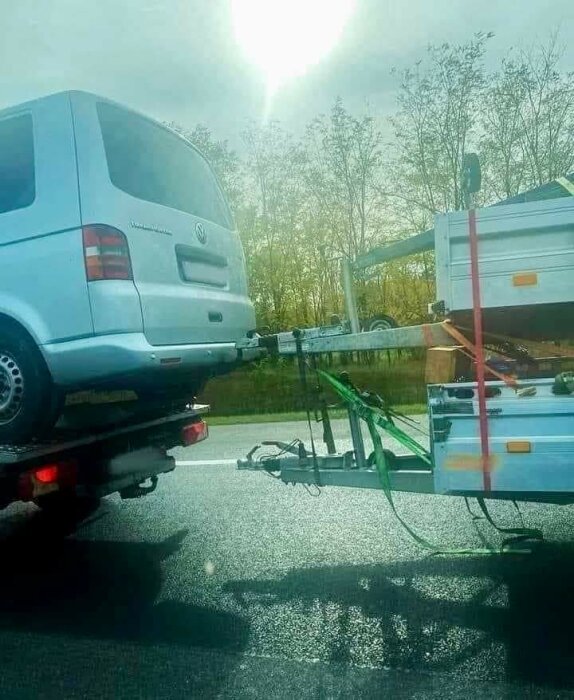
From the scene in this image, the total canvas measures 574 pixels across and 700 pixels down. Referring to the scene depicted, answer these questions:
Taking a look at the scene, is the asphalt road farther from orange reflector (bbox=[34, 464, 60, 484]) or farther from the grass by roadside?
the grass by roadside

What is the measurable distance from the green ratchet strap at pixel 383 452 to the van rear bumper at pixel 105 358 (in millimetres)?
926

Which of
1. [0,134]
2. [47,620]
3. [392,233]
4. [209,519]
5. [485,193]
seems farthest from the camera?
[392,233]

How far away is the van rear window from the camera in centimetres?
449

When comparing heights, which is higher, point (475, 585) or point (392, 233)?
point (392, 233)

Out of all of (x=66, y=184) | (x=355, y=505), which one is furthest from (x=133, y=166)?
(x=355, y=505)

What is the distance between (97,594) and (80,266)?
1852 mm

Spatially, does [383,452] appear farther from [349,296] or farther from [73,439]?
[73,439]

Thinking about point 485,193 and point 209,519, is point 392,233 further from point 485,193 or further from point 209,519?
point 209,519

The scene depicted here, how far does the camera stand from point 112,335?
4.20 m

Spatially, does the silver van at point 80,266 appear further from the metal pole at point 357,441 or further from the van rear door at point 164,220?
the metal pole at point 357,441

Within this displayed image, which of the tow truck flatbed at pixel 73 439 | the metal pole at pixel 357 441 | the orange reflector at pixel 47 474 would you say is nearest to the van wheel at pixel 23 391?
the tow truck flatbed at pixel 73 439

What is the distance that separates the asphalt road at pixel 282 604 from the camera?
3168mm

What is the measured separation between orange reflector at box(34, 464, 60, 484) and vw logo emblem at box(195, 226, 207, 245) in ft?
5.61

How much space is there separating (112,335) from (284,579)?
1.69 m
